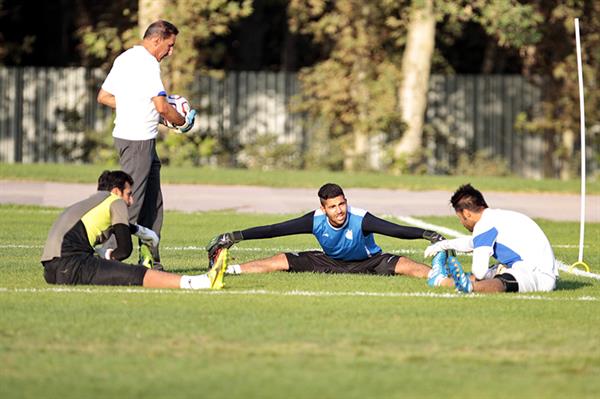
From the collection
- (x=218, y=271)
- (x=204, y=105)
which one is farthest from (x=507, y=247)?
(x=204, y=105)

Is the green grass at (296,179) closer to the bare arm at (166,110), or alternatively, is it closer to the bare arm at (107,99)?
the bare arm at (107,99)

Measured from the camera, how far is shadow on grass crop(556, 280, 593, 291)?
12.5 meters

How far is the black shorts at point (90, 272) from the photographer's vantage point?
1149 centimetres

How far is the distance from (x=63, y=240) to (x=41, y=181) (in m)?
13.8

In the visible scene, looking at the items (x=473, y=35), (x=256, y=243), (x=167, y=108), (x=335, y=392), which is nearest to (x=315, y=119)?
(x=473, y=35)

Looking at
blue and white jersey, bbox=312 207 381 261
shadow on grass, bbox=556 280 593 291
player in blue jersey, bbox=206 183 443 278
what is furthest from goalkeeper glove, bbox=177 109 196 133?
shadow on grass, bbox=556 280 593 291

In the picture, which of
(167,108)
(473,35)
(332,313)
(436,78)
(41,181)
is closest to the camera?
(332,313)

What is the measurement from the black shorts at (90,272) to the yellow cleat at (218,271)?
0.57m

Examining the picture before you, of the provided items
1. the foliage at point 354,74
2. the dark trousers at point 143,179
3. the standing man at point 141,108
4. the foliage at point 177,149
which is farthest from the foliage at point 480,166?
the standing man at point 141,108

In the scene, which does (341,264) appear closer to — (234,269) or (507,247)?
(234,269)

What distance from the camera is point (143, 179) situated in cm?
1291

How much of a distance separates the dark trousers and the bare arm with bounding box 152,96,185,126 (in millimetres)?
293

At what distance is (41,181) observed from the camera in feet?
81.9

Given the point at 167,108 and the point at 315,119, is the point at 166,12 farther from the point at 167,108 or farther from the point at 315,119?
the point at 167,108
